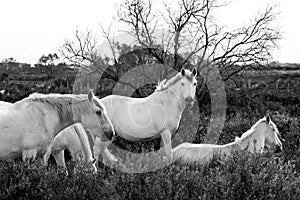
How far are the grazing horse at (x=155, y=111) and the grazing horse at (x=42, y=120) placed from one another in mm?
2497

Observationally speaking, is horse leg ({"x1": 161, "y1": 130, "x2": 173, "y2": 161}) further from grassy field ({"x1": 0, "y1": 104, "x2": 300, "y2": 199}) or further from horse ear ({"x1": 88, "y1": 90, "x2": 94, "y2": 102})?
grassy field ({"x1": 0, "y1": 104, "x2": 300, "y2": 199})

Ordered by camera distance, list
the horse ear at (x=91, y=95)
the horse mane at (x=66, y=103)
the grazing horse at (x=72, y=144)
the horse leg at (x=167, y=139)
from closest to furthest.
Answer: the horse ear at (x=91, y=95), the horse mane at (x=66, y=103), the grazing horse at (x=72, y=144), the horse leg at (x=167, y=139)

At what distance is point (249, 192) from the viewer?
5.00 m

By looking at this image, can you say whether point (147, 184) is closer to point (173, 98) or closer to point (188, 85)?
point (188, 85)

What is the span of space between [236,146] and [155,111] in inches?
65.3

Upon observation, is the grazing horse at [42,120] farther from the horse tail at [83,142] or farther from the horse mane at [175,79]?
the horse mane at [175,79]

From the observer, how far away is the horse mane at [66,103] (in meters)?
6.09

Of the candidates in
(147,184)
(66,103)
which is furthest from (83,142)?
(147,184)

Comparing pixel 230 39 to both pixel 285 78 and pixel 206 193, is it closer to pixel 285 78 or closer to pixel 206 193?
pixel 206 193

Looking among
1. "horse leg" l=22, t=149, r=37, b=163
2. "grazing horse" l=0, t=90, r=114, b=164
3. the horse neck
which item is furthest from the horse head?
"horse leg" l=22, t=149, r=37, b=163

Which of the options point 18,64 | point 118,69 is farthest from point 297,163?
point 18,64

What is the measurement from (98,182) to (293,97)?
22.8 m

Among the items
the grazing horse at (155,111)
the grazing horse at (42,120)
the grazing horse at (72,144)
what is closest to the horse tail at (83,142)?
the grazing horse at (72,144)

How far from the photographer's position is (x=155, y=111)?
8.61 metres
